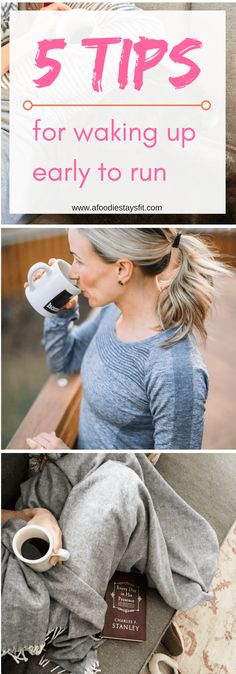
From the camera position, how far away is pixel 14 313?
108 cm

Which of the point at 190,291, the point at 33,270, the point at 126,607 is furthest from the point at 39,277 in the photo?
the point at 126,607

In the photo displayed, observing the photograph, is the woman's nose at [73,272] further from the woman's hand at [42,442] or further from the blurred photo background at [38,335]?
the woman's hand at [42,442]

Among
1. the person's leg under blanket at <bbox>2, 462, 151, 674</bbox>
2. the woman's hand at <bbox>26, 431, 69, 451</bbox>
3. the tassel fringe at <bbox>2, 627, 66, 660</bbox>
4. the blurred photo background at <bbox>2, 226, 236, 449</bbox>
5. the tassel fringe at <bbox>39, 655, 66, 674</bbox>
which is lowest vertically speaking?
the tassel fringe at <bbox>39, 655, 66, 674</bbox>

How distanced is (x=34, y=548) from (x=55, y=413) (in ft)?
0.70

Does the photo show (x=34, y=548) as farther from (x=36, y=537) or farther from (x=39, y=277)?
(x=39, y=277)

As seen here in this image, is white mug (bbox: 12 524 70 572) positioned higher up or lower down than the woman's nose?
lower down

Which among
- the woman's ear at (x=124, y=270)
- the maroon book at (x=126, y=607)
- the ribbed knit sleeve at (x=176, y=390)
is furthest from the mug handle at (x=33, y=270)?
the maroon book at (x=126, y=607)

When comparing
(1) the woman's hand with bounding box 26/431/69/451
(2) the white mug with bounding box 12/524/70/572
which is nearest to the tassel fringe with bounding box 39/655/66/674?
(2) the white mug with bounding box 12/524/70/572

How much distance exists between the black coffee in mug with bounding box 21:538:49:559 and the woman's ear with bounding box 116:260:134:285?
42cm

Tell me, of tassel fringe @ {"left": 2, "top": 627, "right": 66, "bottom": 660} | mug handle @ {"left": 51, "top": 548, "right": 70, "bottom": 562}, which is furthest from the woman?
tassel fringe @ {"left": 2, "top": 627, "right": 66, "bottom": 660}

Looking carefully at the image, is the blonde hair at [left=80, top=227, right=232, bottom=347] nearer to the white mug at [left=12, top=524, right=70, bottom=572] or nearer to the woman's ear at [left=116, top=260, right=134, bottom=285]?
the woman's ear at [left=116, top=260, right=134, bottom=285]

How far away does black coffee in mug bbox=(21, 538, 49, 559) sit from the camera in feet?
3.40

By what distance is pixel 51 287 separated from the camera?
1069 millimetres

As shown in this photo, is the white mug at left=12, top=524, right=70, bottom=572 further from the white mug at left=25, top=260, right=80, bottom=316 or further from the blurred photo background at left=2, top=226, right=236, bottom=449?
the white mug at left=25, top=260, right=80, bottom=316
